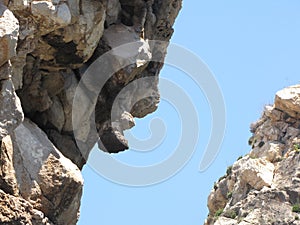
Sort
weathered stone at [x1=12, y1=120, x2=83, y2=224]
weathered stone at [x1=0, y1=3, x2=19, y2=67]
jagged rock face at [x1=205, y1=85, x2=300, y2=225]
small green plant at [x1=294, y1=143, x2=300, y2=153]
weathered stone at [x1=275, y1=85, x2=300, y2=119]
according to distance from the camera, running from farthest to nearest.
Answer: weathered stone at [x1=275, y1=85, x2=300, y2=119]
small green plant at [x1=294, y1=143, x2=300, y2=153]
jagged rock face at [x1=205, y1=85, x2=300, y2=225]
weathered stone at [x1=12, y1=120, x2=83, y2=224]
weathered stone at [x1=0, y1=3, x2=19, y2=67]

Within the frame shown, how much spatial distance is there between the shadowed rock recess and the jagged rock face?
35552mm

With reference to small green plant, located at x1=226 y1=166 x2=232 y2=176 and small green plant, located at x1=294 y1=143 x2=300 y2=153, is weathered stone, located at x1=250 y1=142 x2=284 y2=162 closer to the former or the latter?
small green plant, located at x1=294 y1=143 x2=300 y2=153

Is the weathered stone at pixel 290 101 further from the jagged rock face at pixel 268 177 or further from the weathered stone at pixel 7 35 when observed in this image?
the weathered stone at pixel 7 35

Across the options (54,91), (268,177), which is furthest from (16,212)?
(268,177)

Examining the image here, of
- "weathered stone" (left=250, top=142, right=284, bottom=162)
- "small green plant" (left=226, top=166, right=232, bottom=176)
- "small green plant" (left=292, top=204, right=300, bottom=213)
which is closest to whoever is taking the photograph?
"small green plant" (left=292, top=204, right=300, bottom=213)

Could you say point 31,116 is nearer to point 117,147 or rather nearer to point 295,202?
point 117,147

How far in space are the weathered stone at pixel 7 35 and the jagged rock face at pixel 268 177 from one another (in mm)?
47020

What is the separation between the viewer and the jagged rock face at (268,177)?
61.0m

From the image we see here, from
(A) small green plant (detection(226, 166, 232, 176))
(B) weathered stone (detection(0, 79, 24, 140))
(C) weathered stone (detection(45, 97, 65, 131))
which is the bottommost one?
(A) small green plant (detection(226, 166, 232, 176))

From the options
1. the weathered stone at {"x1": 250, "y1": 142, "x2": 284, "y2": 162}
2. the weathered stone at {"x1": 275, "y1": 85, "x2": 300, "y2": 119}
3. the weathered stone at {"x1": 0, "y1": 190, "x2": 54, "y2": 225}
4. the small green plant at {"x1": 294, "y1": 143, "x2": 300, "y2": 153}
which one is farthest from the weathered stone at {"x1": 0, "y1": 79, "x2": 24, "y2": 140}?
the weathered stone at {"x1": 275, "y1": 85, "x2": 300, "y2": 119}

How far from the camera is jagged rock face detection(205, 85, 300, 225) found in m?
61.0

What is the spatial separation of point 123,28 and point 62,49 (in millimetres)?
4229

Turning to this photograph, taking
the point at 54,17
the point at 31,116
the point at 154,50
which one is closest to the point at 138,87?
the point at 154,50

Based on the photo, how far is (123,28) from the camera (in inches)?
982
